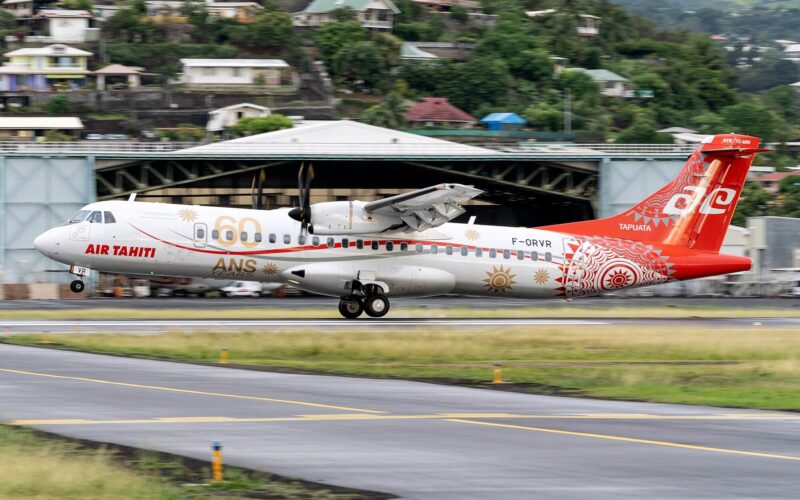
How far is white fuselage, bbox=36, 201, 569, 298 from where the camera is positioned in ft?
109

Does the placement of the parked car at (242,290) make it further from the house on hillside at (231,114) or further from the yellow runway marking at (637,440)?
the house on hillside at (231,114)

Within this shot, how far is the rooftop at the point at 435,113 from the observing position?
116 meters

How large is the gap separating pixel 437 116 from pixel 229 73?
27.7m

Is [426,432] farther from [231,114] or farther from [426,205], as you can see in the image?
[231,114]

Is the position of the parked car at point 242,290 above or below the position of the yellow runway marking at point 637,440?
below

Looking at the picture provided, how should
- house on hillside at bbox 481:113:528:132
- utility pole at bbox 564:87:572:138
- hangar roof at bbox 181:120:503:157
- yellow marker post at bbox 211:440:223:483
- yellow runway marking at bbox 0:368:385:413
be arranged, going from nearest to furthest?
yellow marker post at bbox 211:440:223:483
yellow runway marking at bbox 0:368:385:413
hangar roof at bbox 181:120:503:157
utility pole at bbox 564:87:572:138
house on hillside at bbox 481:113:528:132

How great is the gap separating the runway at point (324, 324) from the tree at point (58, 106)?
84.3m

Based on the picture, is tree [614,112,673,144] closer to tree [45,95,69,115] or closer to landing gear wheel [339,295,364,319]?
tree [45,95,69,115]

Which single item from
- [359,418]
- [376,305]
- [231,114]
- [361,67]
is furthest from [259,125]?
[359,418]

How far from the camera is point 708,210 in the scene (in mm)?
37125

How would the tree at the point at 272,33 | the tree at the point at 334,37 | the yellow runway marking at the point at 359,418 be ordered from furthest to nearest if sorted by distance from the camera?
the tree at the point at 272,33, the tree at the point at 334,37, the yellow runway marking at the point at 359,418

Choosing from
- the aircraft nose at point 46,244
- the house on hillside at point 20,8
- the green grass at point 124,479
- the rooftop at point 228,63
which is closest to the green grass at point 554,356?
the aircraft nose at point 46,244

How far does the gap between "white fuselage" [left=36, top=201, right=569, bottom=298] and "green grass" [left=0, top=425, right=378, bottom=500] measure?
20.5 metres

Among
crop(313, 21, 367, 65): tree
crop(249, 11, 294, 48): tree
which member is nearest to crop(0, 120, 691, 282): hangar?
crop(313, 21, 367, 65): tree
